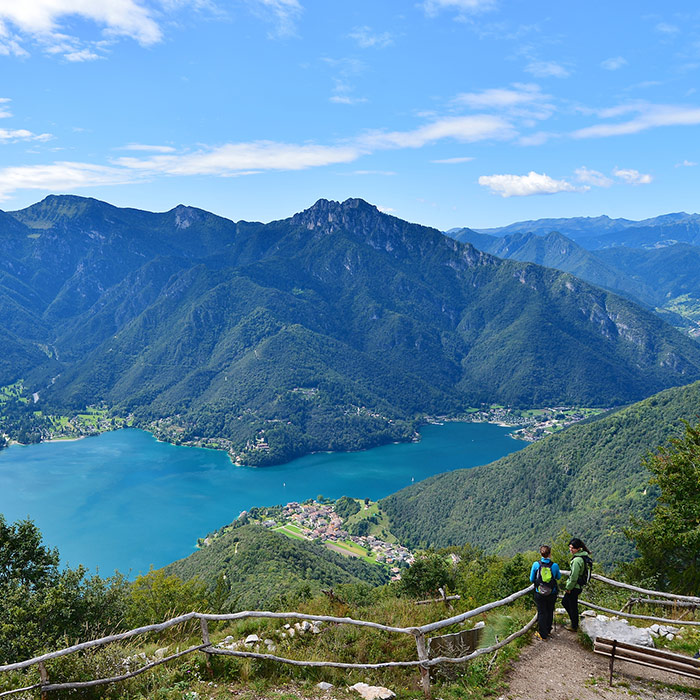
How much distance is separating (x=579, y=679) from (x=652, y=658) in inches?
51.0

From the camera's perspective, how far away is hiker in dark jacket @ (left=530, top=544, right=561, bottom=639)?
377 inches

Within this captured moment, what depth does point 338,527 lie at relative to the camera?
9650 cm

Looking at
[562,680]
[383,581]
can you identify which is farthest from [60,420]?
[562,680]

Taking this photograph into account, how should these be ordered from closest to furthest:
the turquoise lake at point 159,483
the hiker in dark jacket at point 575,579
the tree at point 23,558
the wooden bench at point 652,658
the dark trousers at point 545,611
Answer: the wooden bench at point 652,658 → the dark trousers at point 545,611 → the hiker in dark jacket at point 575,579 → the tree at point 23,558 → the turquoise lake at point 159,483

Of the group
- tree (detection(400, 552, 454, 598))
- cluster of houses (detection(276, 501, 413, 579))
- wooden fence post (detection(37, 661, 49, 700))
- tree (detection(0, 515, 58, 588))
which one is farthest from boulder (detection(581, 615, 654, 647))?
cluster of houses (detection(276, 501, 413, 579))

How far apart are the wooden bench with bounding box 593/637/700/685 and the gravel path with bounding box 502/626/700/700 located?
26 centimetres

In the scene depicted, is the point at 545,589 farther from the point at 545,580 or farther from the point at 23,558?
the point at 23,558

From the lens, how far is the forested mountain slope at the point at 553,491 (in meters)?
74.4

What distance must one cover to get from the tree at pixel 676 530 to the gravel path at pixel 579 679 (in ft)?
29.3

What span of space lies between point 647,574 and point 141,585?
24.0m

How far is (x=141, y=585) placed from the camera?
25578 millimetres

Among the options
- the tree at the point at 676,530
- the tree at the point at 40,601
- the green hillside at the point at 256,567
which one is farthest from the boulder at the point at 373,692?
the green hillside at the point at 256,567

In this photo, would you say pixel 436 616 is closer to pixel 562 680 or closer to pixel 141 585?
pixel 562 680

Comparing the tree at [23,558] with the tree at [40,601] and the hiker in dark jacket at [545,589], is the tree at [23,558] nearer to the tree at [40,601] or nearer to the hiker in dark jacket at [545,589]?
the tree at [40,601]
